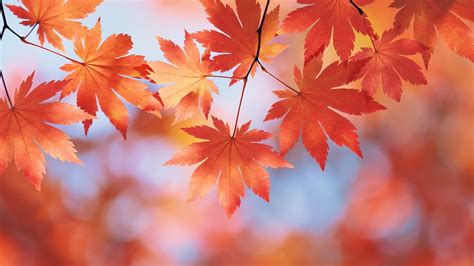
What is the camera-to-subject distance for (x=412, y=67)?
100 centimetres

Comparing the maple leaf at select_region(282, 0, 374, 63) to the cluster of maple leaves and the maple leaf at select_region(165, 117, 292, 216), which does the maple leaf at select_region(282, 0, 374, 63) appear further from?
the maple leaf at select_region(165, 117, 292, 216)

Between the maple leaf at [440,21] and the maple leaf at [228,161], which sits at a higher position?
the maple leaf at [440,21]

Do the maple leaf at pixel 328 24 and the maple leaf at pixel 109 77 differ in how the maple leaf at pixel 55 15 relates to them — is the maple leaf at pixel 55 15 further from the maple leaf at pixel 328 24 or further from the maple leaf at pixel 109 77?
the maple leaf at pixel 328 24

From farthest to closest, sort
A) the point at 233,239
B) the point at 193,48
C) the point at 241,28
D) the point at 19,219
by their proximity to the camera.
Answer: the point at 233,239 < the point at 19,219 < the point at 193,48 < the point at 241,28

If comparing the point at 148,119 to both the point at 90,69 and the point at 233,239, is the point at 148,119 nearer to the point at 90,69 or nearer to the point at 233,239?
the point at 233,239

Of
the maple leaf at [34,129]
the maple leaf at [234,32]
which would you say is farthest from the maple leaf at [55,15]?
the maple leaf at [234,32]

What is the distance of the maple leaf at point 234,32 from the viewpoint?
935mm

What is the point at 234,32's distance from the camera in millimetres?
949

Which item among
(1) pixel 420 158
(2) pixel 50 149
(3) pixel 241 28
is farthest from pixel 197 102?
(1) pixel 420 158

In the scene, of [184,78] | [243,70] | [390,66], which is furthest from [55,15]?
[390,66]

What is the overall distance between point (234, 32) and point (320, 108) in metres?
0.27

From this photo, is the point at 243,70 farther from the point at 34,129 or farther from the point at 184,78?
the point at 34,129

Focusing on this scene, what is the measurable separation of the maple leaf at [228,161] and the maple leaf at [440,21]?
39 cm

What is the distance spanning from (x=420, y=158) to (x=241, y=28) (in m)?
4.34
